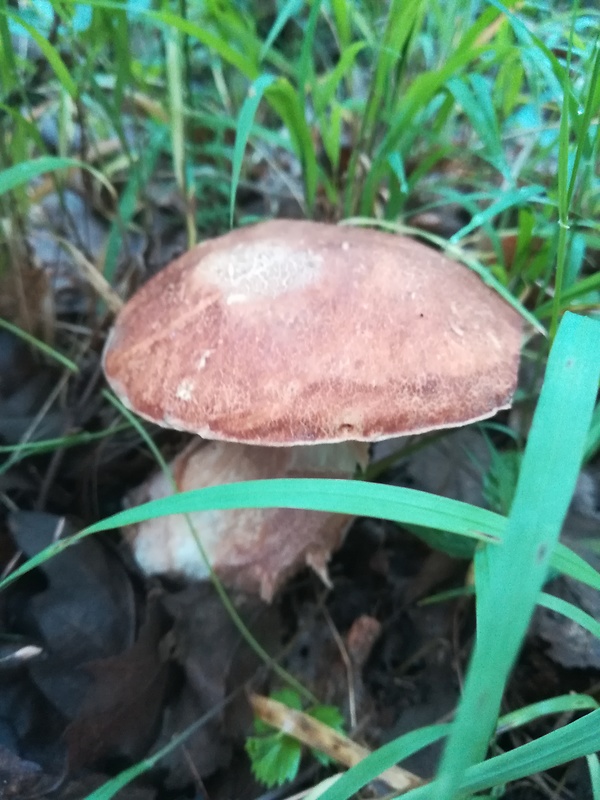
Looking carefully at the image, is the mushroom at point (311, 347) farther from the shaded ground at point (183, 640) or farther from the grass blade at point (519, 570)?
the grass blade at point (519, 570)

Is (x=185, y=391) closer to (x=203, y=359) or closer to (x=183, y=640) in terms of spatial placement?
(x=203, y=359)

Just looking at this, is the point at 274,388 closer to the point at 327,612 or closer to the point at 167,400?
the point at 167,400

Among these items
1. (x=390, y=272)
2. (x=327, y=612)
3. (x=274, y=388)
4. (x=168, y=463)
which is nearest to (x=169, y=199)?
(x=168, y=463)

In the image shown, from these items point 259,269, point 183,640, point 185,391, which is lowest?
point 183,640

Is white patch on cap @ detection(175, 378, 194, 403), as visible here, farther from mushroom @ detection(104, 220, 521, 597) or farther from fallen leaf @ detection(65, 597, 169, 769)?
fallen leaf @ detection(65, 597, 169, 769)

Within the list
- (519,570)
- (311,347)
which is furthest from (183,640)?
(519,570)

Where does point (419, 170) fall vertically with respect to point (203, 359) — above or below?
above

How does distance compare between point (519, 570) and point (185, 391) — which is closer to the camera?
point (519, 570)
